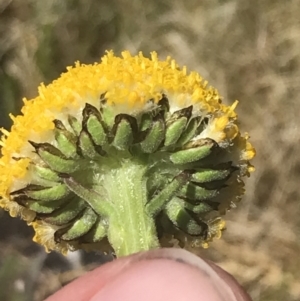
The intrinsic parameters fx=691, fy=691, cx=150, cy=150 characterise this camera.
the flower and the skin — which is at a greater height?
the flower

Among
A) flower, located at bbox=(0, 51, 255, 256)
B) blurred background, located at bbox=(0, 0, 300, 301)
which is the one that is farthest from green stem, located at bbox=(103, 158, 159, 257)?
blurred background, located at bbox=(0, 0, 300, 301)

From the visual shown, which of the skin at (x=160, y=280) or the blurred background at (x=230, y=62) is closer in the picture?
the skin at (x=160, y=280)

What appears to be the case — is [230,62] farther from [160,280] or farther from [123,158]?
[160,280]

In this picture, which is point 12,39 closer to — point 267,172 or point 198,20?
point 198,20

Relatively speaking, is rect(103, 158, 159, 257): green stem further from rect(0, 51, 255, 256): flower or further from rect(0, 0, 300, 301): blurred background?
rect(0, 0, 300, 301): blurred background

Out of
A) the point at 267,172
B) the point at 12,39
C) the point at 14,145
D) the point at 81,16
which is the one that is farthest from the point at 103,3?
the point at 14,145

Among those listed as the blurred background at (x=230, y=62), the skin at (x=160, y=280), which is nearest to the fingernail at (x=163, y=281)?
the skin at (x=160, y=280)

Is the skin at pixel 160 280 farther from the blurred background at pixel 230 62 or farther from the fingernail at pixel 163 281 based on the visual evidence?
the blurred background at pixel 230 62
